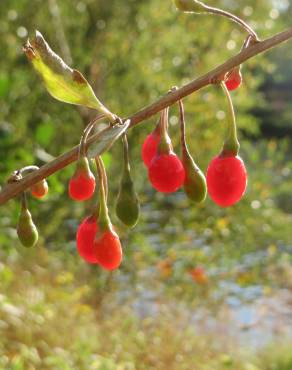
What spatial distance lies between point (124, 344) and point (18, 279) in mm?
1161

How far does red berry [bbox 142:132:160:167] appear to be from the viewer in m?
1.24

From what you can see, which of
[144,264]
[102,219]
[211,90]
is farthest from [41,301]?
[102,219]

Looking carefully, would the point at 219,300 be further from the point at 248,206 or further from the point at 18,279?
the point at 18,279

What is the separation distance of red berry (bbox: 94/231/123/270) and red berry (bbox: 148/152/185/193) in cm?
11

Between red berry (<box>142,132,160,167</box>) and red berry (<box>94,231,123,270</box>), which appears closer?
red berry (<box>94,231,123,270</box>)

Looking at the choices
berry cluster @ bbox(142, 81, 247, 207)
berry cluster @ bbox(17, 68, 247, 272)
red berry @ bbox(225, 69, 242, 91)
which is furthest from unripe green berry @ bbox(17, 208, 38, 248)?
red berry @ bbox(225, 69, 242, 91)

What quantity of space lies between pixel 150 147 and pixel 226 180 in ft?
0.63

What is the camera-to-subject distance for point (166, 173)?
43.8 inches

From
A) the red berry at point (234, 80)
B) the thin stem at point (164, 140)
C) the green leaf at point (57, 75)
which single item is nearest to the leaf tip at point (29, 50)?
the green leaf at point (57, 75)

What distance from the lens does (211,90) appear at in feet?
24.8

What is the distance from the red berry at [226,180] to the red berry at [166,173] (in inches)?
1.9

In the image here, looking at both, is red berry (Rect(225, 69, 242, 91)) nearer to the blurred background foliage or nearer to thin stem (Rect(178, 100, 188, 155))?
thin stem (Rect(178, 100, 188, 155))

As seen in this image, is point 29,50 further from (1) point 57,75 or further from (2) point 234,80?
(2) point 234,80

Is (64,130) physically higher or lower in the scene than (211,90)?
lower
